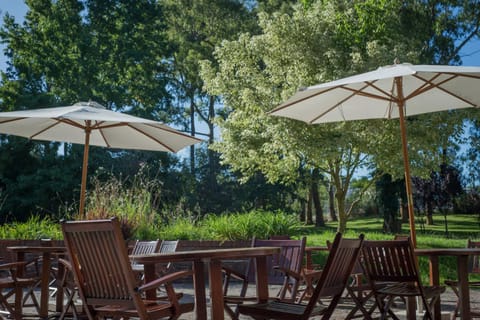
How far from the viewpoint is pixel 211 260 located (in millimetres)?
3729

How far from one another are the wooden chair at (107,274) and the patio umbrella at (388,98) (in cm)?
330

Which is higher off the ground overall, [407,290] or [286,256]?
[286,256]

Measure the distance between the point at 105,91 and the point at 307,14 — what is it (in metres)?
14.1

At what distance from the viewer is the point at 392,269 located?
4680 millimetres

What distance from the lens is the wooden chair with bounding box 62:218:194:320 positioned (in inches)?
129

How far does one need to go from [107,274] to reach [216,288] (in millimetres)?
764

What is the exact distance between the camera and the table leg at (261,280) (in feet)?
13.8

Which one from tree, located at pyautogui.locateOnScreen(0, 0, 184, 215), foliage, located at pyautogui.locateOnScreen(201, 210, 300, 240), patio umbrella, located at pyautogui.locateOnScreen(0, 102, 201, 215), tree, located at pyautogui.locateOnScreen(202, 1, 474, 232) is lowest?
foliage, located at pyautogui.locateOnScreen(201, 210, 300, 240)

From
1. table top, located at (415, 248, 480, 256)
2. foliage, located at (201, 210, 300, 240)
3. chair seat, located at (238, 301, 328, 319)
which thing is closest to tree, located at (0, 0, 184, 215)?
foliage, located at (201, 210, 300, 240)

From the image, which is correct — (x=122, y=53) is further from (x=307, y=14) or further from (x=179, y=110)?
(x=307, y=14)

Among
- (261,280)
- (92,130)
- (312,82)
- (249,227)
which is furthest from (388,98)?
(312,82)

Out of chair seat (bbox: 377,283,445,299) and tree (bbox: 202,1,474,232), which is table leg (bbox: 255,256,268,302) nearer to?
chair seat (bbox: 377,283,445,299)

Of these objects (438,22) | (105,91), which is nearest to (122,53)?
(105,91)

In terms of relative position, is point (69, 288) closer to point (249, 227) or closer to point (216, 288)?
point (216, 288)
